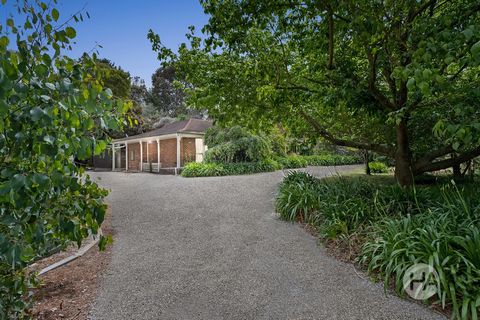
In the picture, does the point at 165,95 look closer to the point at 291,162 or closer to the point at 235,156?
the point at 235,156

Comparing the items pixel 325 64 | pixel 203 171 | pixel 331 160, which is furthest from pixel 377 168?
pixel 325 64

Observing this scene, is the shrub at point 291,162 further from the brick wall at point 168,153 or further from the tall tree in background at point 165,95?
the tall tree in background at point 165,95

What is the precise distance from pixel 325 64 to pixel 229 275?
439 cm

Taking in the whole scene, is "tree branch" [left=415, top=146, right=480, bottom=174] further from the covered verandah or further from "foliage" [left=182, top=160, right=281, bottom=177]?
the covered verandah

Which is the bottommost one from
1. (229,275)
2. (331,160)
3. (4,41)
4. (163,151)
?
(229,275)

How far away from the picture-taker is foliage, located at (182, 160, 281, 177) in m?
13.7

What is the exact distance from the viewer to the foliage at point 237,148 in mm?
14680

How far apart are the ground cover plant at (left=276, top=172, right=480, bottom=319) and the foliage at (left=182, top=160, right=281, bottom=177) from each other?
7731 millimetres

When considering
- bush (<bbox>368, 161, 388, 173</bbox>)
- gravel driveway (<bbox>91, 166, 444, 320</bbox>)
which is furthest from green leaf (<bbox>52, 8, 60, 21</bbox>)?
bush (<bbox>368, 161, 388, 173</bbox>)

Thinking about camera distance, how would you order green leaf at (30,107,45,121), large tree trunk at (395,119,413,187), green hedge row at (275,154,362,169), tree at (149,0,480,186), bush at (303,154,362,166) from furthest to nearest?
1. bush at (303,154,362,166)
2. green hedge row at (275,154,362,169)
3. large tree trunk at (395,119,413,187)
4. tree at (149,0,480,186)
5. green leaf at (30,107,45,121)

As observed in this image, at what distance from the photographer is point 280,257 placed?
4.34 metres

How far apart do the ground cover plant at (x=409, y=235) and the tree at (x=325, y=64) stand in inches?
43.0

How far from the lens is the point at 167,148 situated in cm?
1978

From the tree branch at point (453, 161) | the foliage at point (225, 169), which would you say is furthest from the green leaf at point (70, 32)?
the foliage at point (225, 169)
